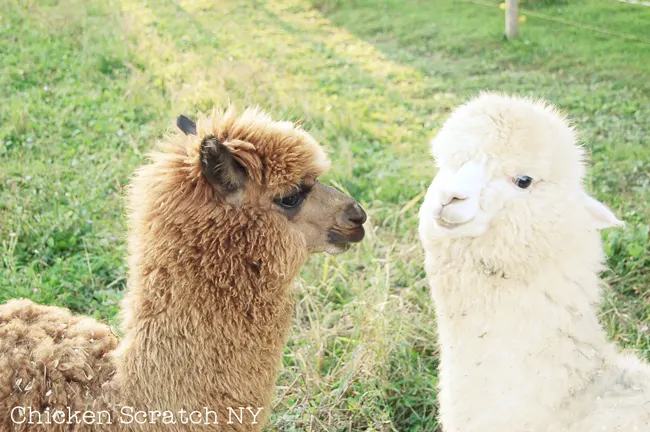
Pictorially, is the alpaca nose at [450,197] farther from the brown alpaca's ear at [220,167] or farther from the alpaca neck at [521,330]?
the brown alpaca's ear at [220,167]

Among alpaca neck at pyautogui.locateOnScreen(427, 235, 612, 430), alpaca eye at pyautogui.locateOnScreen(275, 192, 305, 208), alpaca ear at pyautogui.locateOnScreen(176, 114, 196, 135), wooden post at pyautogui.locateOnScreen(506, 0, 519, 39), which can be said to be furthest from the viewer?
wooden post at pyautogui.locateOnScreen(506, 0, 519, 39)

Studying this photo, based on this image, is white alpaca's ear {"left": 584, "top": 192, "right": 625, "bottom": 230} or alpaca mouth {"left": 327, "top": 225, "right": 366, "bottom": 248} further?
alpaca mouth {"left": 327, "top": 225, "right": 366, "bottom": 248}

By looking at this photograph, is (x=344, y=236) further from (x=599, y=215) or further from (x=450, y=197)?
(x=599, y=215)

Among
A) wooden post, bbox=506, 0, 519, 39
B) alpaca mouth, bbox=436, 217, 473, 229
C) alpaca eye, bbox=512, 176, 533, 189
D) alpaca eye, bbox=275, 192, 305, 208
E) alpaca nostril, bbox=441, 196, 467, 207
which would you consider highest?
alpaca eye, bbox=512, 176, 533, 189

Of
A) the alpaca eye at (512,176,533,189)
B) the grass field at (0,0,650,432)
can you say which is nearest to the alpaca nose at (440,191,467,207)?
the alpaca eye at (512,176,533,189)

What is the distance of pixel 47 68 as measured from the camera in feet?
24.2

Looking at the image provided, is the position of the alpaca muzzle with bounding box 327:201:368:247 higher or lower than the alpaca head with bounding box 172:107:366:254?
lower

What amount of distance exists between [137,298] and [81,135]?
4167 mm

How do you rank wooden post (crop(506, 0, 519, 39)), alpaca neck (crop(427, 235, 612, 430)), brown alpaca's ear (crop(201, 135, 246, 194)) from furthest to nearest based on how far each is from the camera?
wooden post (crop(506, 0, 519, 39)) < alpaca neck (crop(427, 235, 612, 430)) < brown alpaca's ear (crop(201, 135, 246, 194))

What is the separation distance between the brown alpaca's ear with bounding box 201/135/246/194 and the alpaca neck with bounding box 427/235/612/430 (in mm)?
752

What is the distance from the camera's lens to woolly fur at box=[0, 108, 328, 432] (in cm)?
207

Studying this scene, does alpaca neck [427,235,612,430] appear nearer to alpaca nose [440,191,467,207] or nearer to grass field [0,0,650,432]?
alpaca nose [440,191,467,207]

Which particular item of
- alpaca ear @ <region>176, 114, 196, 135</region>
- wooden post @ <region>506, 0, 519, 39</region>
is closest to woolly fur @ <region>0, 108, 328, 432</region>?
A: alpaca ear @ <region>176, 114, 196, 135</region>

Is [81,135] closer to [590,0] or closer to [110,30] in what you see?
[110,30]
